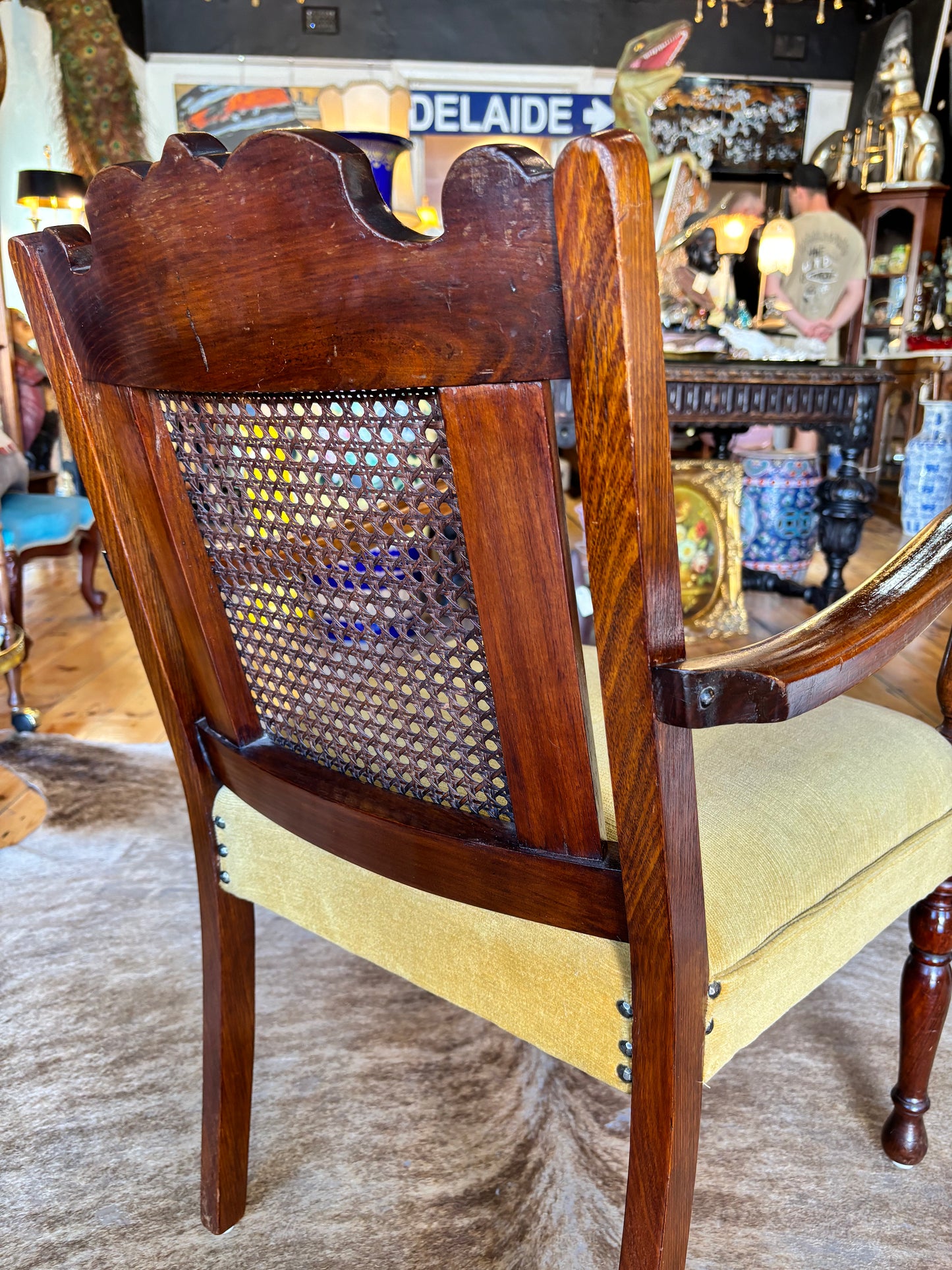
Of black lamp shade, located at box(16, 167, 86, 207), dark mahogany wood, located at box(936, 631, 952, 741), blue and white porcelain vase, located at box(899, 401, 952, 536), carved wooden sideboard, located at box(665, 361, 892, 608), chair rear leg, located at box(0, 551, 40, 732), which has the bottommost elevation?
blue and white porcelain vase, located at box(899, 401, 952, 536)

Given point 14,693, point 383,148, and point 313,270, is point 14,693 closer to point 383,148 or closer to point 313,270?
point 383,148

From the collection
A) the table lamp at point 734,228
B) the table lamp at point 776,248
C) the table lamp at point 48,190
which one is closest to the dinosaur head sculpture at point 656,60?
the table lamp at point 734,228

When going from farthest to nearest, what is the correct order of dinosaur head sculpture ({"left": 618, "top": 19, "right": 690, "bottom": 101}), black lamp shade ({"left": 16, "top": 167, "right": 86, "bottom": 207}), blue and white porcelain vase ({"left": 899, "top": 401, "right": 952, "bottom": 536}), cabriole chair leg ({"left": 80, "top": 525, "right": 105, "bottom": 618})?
black lamp shade ({"left": 16, "top": 167, "right": 86, "bottom": 207}) → blue and white porcelain vase ({"left": 899, "top": 401, "right": 952, "bottom": 536}) → cabriole chair leg ({"left": 80, "top": 525, "right": 105, "bottom": 618}) → dinosaur head sculpture ({"left": 618, "top": 19, "right": 690, "bottom": 101})

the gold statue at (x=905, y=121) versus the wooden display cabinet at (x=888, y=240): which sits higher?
the gold statue at (x=905, y=121)

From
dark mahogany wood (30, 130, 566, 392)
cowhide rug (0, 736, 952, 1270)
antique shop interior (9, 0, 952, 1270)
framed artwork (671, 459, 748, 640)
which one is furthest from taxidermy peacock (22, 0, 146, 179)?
dark mahogany wood (30, 130, 566, 392)

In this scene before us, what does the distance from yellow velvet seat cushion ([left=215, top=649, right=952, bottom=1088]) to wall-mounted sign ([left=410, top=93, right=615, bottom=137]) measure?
7.63 metres

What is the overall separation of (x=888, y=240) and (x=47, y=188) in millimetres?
5526

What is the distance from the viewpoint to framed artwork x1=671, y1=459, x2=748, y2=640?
289 cm

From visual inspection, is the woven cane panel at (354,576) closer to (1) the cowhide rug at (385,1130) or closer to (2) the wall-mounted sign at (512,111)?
(1) the cowhide rug at (385,1130)

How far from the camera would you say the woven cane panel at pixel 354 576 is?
56 centimetres

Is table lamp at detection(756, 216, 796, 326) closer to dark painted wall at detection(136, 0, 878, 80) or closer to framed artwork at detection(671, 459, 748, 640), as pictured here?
framed artwork at detection(671, 459, 748, 640)

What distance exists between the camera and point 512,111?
7.47 meters

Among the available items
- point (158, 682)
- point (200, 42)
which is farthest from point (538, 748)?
point (200, 42)

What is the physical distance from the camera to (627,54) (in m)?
2.71
